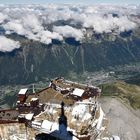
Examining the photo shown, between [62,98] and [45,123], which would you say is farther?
[62,98]

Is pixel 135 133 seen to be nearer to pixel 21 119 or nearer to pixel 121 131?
pixel 121 131

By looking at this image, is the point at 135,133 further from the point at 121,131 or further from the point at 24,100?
the point at 24,100

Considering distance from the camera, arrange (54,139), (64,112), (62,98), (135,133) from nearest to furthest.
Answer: (54,139), (64,112), (62,98), (135,133)

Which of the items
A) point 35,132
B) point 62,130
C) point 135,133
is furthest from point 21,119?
point 135,133

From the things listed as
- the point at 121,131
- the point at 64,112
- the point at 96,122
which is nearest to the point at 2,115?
the point at 64,112

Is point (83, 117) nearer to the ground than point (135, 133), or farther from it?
farther from it

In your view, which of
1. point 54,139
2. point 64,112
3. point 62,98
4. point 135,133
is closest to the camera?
point 54,139
